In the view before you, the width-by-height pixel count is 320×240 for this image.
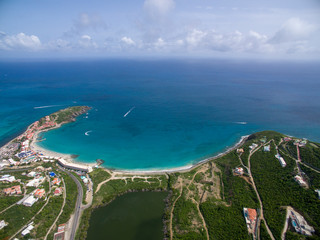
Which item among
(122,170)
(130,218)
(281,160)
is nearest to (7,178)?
(122,170)

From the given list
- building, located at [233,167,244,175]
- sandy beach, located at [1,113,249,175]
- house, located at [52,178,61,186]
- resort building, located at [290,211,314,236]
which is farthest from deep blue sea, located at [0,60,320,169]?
resort building, located at [290,211,314,236]

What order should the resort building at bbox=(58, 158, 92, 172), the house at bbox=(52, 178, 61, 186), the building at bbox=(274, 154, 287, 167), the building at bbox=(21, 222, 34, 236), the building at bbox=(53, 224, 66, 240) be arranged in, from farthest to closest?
the resort building at bbox=(58, 158, 92, 172) → the building at bbox=(274, 154, 287, 167) → the house at bbox=(52, 178, 61, 186) → the building at bbox=(53, 224, 66, 240) → the building at bbox=(21, 222, 34, 236)

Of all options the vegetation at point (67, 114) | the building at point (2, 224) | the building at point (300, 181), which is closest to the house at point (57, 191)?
the building at point (2, 224)

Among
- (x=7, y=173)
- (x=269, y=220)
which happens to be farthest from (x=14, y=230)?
(x=269, y=220)

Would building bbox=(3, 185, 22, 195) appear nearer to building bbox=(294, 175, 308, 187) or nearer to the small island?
the small island

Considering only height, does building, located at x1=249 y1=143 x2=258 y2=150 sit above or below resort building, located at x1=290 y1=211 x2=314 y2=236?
above

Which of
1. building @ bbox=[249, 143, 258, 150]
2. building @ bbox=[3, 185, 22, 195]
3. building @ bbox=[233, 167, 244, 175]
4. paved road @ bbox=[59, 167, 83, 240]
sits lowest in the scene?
paved road @ bbox=[59, 167, 83, 240]

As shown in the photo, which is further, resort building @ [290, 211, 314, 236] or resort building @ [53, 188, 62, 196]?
resort building @ [53, 188, 62, 196]

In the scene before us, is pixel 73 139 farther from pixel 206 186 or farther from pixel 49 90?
pixel 49 90

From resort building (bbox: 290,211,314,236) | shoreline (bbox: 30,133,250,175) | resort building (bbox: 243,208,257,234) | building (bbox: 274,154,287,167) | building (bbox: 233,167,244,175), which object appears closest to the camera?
resort building (bbox: 290,211,314,236)
